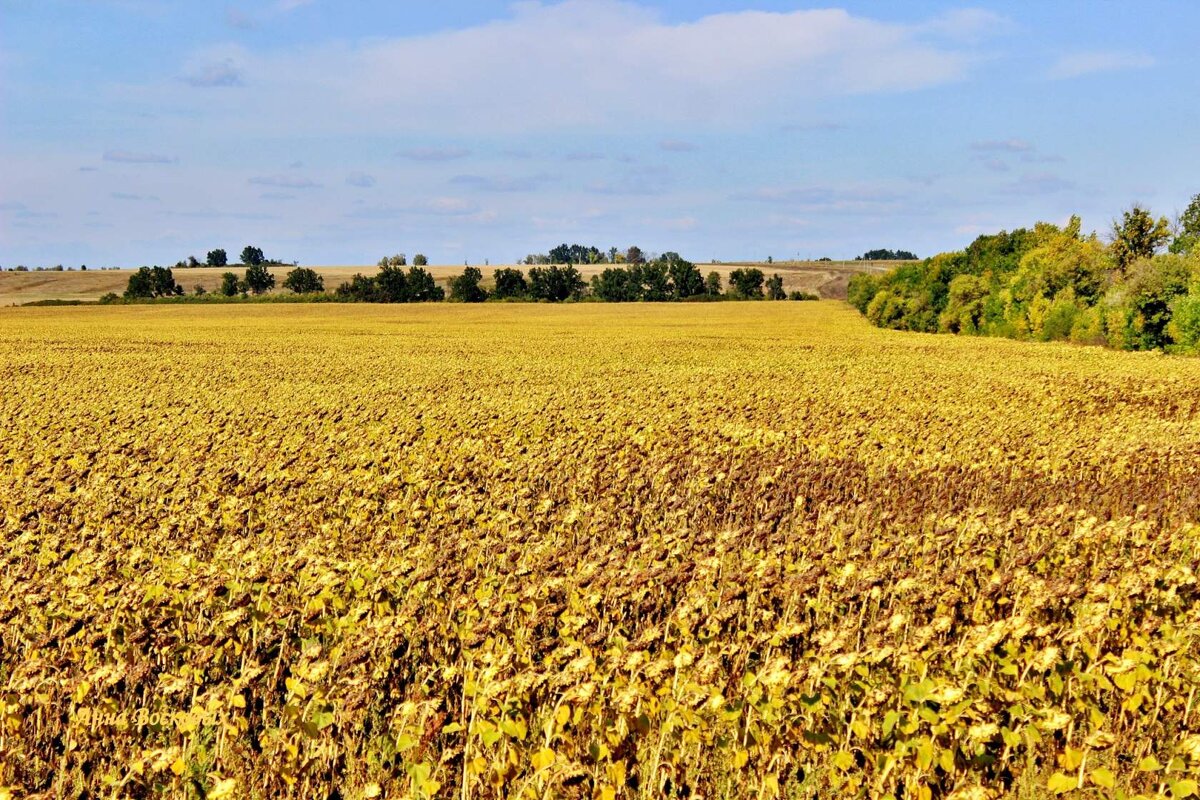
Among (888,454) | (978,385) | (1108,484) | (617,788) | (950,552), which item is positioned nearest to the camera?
(617,788)

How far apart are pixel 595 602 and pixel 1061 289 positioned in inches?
1986

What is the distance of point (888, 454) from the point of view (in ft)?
46.3

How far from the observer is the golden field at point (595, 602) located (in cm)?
471

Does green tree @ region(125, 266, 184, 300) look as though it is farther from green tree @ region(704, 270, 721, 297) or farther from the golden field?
the golden field

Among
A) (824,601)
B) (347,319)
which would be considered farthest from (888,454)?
(347,319)

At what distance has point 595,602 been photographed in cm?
587

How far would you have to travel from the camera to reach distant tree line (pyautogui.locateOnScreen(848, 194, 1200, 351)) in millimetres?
40062

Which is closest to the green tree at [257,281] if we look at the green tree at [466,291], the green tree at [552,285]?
the green tree at [466,291]

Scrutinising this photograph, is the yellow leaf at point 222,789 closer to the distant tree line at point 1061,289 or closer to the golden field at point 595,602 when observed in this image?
the golden field at point 595,602

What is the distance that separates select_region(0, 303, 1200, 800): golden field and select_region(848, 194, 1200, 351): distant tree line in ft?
83.7

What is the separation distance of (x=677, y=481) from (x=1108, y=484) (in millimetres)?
5347

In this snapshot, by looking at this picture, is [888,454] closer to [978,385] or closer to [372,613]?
[372,613]

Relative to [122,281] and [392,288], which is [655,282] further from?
[122,281]

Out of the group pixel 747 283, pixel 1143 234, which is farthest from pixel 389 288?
pixel 1143 234
